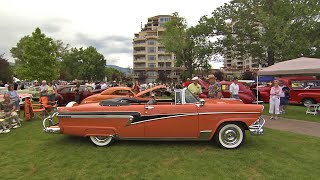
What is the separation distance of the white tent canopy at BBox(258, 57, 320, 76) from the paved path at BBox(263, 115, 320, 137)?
108 inches

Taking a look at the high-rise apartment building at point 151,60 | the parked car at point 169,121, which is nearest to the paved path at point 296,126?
the parked car at point 169,121

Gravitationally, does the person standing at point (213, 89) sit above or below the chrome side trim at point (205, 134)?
above

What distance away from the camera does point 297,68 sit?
514 inches

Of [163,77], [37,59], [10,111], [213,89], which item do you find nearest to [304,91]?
[213,89]

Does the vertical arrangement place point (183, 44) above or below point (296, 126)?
above

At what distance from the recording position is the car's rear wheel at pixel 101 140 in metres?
6.76

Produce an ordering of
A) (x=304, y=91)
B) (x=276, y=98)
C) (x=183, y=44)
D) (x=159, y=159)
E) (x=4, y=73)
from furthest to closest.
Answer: (x=4, y=73) → (x=183, y=44) → (x=304, y=91) → (x=276, y=98) → (x=159, y=159)

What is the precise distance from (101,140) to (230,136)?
3039 millimetres

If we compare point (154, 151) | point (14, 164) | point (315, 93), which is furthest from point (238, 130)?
point (315, 93)

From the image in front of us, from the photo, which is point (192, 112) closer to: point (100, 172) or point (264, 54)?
point (100, 172)

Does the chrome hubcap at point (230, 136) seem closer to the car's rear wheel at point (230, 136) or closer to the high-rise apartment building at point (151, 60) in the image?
the car's rear wheel at point (230, 136)

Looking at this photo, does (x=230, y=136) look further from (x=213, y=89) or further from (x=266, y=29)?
(x=266, y=29)

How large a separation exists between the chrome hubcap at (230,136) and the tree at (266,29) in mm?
18358

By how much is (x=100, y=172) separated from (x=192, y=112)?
2444mm
